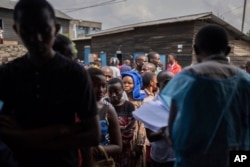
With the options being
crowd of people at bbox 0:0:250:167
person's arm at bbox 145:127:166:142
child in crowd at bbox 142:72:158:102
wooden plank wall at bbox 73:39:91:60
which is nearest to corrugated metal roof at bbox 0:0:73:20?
wooden plank wall at bbox 73:39:91:60

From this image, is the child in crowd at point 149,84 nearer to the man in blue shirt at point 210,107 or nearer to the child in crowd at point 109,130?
the child in crowd at point 109,130

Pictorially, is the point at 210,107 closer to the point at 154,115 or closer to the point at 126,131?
the point at 154,115

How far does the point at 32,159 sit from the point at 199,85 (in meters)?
1.07

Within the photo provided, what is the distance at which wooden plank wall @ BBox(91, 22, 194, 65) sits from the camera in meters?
15.8

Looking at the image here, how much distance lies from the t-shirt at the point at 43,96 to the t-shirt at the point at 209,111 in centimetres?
69

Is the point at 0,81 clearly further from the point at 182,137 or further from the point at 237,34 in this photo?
the point at 237,34

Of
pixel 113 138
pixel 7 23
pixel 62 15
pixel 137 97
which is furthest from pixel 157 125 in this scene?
pixel 62 15

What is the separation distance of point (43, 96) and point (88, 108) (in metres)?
0.23

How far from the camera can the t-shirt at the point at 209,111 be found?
1914 mm

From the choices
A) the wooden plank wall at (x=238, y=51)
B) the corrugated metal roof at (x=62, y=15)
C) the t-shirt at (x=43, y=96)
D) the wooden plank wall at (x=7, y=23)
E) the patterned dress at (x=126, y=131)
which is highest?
the corrugated metal roof at (x=62, y=15)

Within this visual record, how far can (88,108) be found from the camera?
5.06 feet

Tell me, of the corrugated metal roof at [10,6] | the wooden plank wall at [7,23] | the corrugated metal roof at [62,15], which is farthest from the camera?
the corrugated metal roof at [62,15]

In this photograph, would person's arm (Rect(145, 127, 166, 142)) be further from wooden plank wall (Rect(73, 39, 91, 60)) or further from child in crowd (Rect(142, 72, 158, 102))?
wooden plank wall (Rect(73, 39, 91, 60))

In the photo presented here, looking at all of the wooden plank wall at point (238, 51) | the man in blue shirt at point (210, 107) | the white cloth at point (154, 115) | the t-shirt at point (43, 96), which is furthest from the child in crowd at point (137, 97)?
the wooden plank wall at point (238, 51)
